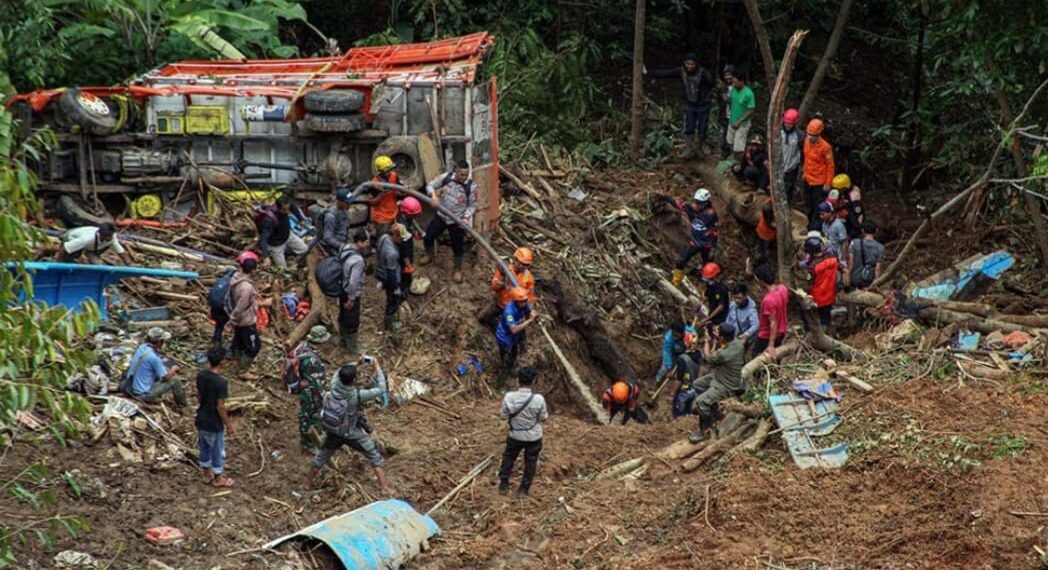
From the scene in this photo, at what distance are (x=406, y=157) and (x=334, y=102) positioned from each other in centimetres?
114

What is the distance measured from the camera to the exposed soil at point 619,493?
11.2 m

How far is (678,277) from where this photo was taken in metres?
19.3

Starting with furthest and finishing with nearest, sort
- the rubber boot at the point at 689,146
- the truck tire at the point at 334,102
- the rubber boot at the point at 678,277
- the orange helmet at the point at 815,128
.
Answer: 1. the rubber boot at the point at 689,146
2. the rubber boot at the point at 678,277
3. the orange helmet at the point at 815,128
4. the truck tire at the point at 334,102

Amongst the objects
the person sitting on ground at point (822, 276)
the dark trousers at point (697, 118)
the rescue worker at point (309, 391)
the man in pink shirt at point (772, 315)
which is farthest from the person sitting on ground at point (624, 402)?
the dark trousers at point (697, 118)

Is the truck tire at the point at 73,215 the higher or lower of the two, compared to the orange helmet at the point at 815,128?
lower

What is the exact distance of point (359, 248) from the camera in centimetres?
1556

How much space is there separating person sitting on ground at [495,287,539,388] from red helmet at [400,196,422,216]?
1511 mm

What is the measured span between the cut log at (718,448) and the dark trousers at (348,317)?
13.8ft

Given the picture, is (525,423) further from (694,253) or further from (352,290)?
(694,253)

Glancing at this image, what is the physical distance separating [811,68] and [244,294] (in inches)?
540

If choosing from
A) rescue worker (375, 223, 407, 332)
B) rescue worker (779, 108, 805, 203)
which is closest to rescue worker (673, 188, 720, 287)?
rescue worker (779, 108, 805, 203)

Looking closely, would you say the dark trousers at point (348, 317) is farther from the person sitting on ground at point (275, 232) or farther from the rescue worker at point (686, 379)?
the rescue worker at point (686, 379)

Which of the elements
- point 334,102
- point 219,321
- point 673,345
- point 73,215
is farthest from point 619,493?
point 73,215

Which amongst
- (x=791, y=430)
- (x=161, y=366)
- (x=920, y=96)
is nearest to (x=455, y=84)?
(x=161, y=366)
